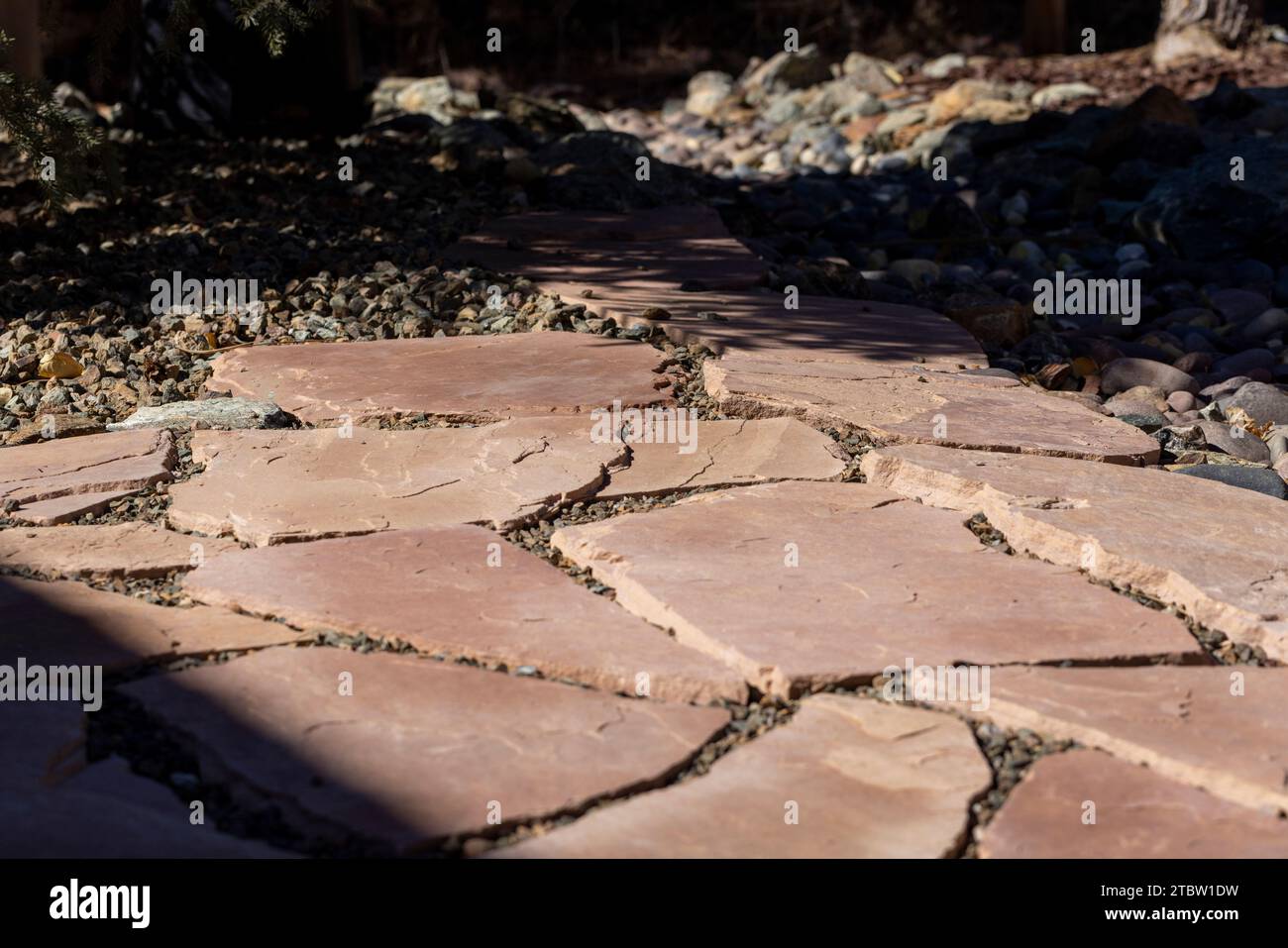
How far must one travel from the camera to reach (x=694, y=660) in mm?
2338

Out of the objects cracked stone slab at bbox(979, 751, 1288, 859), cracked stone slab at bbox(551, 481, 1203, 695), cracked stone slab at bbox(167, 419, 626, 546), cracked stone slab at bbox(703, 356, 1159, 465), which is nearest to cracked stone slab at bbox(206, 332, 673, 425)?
cracked stone slab at bbox(167, 419, 626, 546)

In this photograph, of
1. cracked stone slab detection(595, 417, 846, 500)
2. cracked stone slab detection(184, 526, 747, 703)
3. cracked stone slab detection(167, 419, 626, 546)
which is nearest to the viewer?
cracked stone slab detection(184, 526, 747, 703)

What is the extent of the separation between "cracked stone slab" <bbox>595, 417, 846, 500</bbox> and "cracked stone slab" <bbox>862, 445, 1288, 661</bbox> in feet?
0.51

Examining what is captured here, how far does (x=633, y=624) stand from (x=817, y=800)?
1.96 ft

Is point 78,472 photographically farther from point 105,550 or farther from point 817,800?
point 817,800

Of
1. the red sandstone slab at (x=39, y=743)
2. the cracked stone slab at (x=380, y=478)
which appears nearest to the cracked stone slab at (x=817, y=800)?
the red sandstone slab at (x=39, y=743)

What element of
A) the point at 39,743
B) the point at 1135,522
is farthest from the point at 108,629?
the point at 1135,522

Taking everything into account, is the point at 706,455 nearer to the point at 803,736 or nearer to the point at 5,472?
the point at 803,736

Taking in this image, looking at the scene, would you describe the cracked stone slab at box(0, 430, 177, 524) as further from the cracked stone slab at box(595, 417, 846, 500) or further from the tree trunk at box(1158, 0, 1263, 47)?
the tree trunk at box(1158, 0, 1263, 47)

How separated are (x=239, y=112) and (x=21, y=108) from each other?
8.01 ft

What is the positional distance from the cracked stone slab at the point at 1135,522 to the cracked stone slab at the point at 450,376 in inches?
33.0

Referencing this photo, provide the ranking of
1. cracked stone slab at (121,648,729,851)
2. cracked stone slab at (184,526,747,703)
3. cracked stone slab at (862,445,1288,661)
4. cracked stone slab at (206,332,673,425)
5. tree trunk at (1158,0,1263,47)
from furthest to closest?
tree trunk at (1158,0,1263,47), cracked stone slab at (206,332,673,425), cracked stone slab at (862,445,1288,661), cracked stone slab at (184,526,747,703), cracked stone slab at (121,648,729,851)

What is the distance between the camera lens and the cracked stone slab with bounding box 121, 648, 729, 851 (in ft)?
6.31
